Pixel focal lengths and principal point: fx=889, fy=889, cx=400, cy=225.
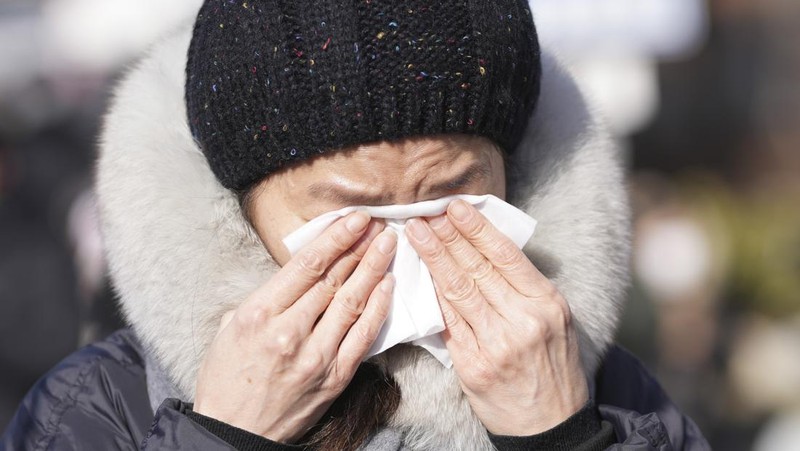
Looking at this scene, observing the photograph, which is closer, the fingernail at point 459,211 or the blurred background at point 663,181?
the fingernail at point 459,211

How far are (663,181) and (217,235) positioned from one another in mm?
8073

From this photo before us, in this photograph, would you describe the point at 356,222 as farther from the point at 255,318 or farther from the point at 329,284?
the point at 255,318

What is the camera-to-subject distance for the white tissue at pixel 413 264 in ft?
5.91

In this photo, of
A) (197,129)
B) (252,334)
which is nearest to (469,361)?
(252,334)

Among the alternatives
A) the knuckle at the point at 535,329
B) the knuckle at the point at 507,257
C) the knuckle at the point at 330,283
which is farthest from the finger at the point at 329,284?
the knuckle at the point at 535,329

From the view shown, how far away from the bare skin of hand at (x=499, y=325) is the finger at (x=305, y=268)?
149 millimetres

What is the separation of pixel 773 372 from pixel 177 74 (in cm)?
630

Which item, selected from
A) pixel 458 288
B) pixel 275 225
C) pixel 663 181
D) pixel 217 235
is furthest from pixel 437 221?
pixel 663 181

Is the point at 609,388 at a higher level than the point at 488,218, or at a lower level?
lower

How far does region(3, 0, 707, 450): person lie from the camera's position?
5.74 feet

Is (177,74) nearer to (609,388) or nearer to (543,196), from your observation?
(543,196)

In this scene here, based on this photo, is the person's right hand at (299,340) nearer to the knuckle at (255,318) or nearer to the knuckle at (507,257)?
the knuckle at (255,318)

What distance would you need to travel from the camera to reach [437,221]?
1851mm

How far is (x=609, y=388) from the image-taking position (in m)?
2.21
